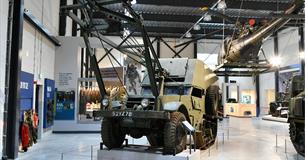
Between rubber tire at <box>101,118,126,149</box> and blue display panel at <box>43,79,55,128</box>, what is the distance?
5303 millimetres

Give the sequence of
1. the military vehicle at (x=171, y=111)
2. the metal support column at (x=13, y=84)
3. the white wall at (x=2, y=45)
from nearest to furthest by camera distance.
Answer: the military vehicle at (x=171, y=111)
the white wall at (x=2, y=45)
the metal support column at (x=13, y=84)

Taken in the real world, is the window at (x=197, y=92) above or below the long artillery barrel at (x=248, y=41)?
below

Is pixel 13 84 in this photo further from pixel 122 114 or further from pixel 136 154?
pixel 136 154

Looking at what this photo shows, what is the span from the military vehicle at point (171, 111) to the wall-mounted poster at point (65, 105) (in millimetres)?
5392

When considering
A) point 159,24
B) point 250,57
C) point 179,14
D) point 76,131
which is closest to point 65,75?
point 76,131

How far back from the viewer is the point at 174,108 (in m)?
5.97

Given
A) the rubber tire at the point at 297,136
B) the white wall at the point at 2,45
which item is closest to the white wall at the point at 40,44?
the white wall at the point at 2,45

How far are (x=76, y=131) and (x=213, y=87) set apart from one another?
613cm

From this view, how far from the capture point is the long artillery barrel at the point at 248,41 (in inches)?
371

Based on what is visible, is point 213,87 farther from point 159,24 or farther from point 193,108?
point 159,24

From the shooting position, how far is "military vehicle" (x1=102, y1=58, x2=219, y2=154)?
582 cm

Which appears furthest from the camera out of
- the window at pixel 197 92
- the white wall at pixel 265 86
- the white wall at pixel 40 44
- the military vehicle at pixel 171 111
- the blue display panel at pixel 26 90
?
the white wall at pixel 265 86

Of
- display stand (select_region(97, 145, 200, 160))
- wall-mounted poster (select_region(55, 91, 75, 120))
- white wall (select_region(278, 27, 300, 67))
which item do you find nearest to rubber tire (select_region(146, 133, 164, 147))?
display stand (select_region(97, 145, 200, 160))

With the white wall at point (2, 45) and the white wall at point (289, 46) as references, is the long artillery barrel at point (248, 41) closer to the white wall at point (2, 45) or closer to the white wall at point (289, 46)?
the white wall at point (2, 45)
